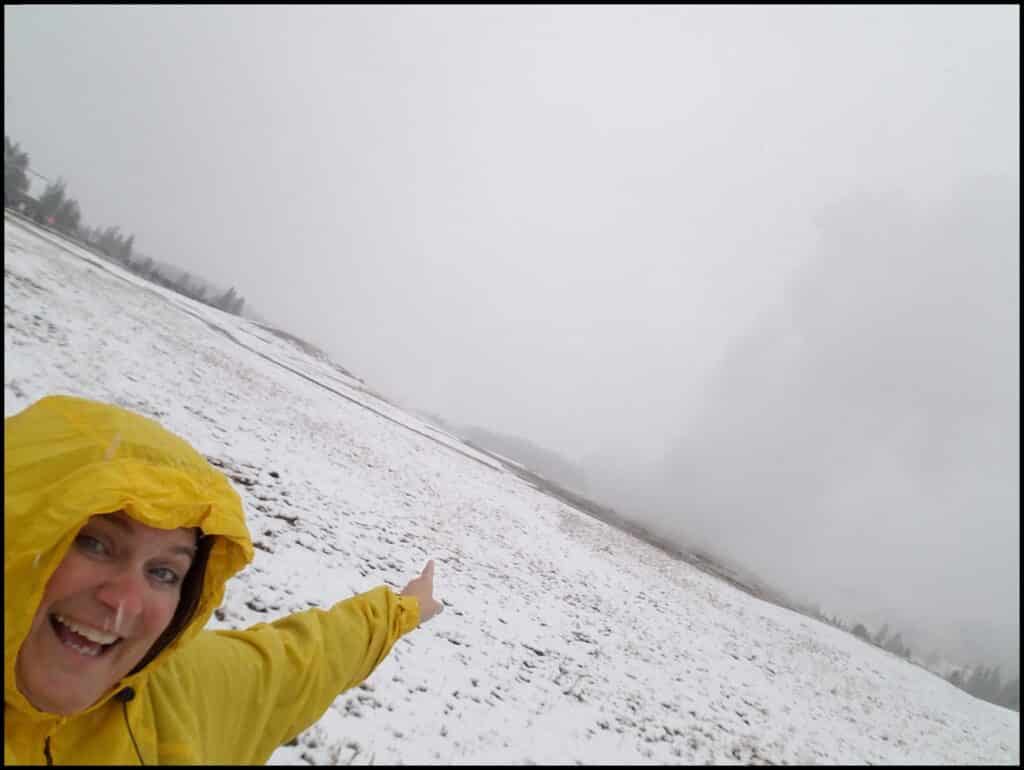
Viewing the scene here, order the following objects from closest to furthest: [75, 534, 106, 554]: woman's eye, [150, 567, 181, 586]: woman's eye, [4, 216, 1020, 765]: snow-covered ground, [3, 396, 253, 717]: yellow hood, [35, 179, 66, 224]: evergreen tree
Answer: [3, 396, 253, 717]: yellow hood < [75, 534, 106, 554]: woman's eye < [150, 567, 181, 586]: woman's eye < [4, 216, 1020, 765]: snow-covered ground < [35, 179, 66, 224]: evergreen tree

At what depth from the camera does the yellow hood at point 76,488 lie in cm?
174

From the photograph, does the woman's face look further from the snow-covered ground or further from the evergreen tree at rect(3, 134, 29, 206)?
the evergreen tree at rect(3, 134, 29, 206)

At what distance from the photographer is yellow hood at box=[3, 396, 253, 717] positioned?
174cm

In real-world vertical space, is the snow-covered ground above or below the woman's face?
below

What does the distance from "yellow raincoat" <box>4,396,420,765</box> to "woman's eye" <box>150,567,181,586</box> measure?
0.76ft

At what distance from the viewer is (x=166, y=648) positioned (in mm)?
2281

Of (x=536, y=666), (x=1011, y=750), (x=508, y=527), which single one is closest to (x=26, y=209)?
(x=508, y=527)

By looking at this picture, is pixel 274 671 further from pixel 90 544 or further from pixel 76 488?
pixel 76 488

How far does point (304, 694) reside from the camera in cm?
264

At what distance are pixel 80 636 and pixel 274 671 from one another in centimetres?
97

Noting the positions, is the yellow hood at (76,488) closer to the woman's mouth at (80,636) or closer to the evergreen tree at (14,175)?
the woman's mouth at (80,636)

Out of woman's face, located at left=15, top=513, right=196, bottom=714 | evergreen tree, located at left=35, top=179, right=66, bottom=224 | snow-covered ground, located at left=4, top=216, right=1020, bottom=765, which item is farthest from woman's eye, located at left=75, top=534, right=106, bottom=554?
evergreen tree, located at left=35, top=179, right=66, bottom=224

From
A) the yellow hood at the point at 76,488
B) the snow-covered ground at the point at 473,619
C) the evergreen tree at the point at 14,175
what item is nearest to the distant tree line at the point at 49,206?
the evergreen tree at the point at 14,175

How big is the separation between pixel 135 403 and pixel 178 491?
461 inches
